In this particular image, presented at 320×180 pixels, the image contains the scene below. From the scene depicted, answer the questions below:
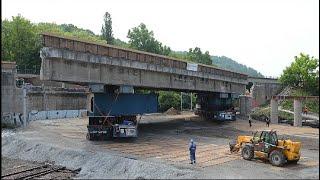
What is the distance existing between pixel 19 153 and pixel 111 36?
297 ft

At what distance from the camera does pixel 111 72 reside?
31.9 m

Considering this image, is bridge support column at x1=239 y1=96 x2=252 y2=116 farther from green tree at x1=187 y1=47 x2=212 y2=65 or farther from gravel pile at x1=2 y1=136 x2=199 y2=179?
green tree at x1=187 y1=47 x2=212 y2=65

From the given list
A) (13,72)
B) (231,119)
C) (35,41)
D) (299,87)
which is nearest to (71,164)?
(13,72)

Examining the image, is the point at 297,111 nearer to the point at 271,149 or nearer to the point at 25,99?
the point at 271,149

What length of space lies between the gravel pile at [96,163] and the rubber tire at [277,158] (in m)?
4.73

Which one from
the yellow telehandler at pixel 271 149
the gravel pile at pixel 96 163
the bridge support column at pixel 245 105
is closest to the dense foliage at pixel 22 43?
the bridge support column at pixel 245 105

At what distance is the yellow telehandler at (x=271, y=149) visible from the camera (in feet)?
71.2

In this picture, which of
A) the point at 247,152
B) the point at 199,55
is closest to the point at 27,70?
the point at 199,55

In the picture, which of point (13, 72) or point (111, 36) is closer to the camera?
point (13, 72)

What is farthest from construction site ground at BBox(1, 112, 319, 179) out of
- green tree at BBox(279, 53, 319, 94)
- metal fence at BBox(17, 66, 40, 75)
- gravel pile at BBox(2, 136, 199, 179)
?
metal fence at BBox(17, 66, 40, 75)

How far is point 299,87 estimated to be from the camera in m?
57.2

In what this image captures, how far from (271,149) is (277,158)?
70cm

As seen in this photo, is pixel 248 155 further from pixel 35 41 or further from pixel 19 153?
pixel 35 41

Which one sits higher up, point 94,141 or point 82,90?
point 82,90
